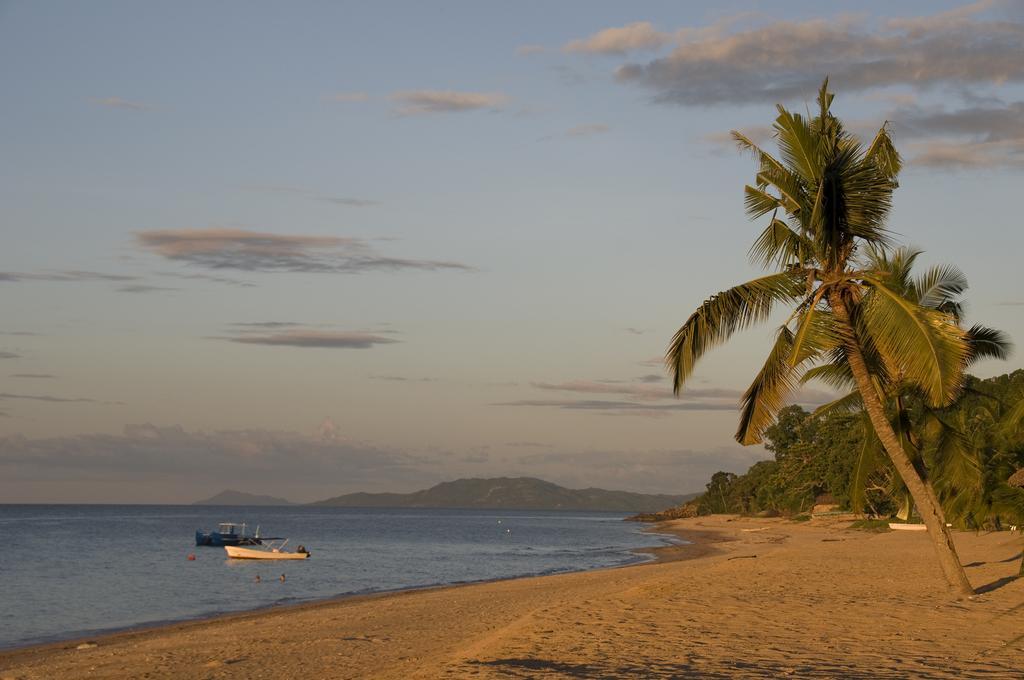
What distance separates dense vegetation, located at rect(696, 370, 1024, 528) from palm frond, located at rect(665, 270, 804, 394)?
5539mm

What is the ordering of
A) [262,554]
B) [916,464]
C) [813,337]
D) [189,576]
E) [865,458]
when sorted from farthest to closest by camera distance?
[262,554]
[189,576]
[865,458]
[916,464]
[813,337]

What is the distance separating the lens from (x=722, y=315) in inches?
682

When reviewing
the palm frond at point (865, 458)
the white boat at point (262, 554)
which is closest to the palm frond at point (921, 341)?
the palm frond at point (865, 458)

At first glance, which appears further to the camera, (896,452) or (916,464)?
(916,464)

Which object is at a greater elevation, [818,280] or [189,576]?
[818,280]

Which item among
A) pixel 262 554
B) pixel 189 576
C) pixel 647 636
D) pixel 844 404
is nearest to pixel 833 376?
pixel 844 404

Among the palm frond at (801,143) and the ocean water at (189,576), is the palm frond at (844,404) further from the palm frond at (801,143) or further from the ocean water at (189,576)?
the ocean water at (189,576)

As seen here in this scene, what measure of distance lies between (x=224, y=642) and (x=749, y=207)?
13.6 m

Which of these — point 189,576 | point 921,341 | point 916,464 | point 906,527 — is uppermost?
point 921,341

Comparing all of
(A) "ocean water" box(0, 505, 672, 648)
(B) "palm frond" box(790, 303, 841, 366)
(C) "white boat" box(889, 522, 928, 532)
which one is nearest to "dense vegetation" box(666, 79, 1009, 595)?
(B) "palm frond" box(790, 303, 841, 366)

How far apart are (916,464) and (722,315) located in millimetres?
6367

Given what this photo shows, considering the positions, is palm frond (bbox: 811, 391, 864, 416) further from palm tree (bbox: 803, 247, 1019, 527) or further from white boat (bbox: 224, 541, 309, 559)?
white boat (bbox: 224, 541, 309, 559)

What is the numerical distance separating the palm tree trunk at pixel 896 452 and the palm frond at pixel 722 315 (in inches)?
37.2

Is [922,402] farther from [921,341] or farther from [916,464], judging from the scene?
[921,341]
